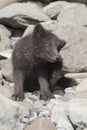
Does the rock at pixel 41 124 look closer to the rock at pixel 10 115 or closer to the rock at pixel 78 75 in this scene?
the rock at pixel 10 115

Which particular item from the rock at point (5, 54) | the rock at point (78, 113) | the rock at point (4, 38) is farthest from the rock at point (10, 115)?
the rock at point (4, 38)

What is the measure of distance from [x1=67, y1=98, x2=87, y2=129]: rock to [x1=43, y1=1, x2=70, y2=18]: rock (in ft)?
22.6

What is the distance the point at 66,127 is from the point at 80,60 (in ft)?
12.3

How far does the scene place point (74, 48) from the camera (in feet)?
40.1

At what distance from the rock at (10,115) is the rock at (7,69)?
8.83ft

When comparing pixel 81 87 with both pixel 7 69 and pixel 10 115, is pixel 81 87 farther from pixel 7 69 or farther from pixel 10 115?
pixel 10 115

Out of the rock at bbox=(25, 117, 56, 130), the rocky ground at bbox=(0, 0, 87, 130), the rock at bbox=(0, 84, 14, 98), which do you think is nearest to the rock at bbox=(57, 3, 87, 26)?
the rocky ground at bbox=(0, 0, 87, 130)

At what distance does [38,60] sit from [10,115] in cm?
207

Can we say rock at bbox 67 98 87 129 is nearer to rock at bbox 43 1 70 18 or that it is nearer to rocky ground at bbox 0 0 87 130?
rocky ground at bbox 0 0 87 130

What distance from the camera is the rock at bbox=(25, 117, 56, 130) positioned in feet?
26.5

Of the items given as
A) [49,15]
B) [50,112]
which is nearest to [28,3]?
[49,15]

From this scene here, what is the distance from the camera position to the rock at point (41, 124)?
26.5 feet

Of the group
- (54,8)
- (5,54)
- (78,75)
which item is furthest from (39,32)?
(54,8)

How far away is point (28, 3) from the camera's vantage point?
1602cm
